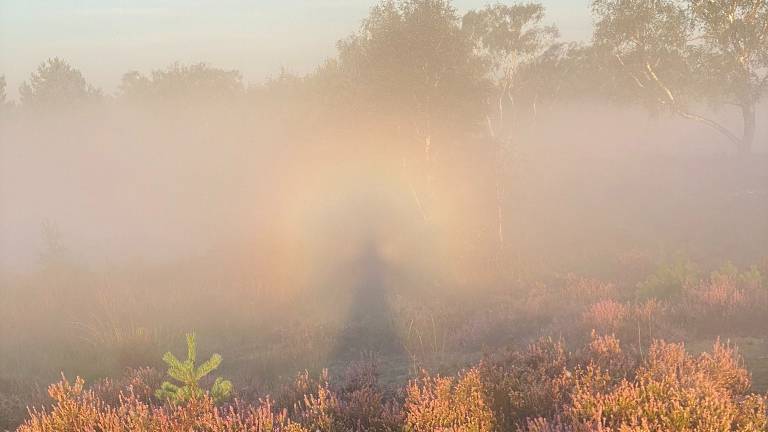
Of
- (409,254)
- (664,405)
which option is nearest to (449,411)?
(664,405)

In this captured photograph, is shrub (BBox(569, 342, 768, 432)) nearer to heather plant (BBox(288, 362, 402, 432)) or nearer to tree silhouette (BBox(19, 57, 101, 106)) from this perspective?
heather plant (BBox(288, 362, 402, 432))

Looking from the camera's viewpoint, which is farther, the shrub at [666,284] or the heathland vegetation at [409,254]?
the shrub at [666,284]

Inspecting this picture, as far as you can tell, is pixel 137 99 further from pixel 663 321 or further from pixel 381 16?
pixel 663 321

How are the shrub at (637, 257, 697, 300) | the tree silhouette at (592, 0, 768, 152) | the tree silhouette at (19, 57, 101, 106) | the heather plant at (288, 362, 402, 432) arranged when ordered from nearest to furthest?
the heather plant at (288, 362, 402, 432) → the shrub at (637, 257, 697, 300) → the tree silhouette at (592, 0, 768, 152) → the tree silhouette at (19, 57, 101, 106)

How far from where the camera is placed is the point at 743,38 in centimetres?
2480

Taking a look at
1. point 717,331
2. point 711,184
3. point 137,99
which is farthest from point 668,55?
point 137,99

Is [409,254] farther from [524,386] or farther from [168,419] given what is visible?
[168,419]

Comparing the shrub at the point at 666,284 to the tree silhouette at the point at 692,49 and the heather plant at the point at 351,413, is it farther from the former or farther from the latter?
the tree silhouette at the point at 692,49

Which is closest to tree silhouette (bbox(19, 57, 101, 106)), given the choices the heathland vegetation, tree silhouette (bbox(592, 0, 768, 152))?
the heathland vegetation

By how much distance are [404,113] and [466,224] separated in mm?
4909

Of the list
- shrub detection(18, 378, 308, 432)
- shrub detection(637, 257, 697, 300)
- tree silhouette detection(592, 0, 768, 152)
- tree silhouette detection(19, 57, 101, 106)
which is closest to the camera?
shrub detection(18, 378, 308, 432)

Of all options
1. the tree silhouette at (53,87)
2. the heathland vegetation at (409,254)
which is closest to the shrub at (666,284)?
the heathland vegetation at (409,254)

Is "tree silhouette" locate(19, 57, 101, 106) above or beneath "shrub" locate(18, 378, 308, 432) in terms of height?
above

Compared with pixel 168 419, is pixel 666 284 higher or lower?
lower
